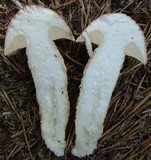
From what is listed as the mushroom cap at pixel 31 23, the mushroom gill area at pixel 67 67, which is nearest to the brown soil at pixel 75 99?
the mushroom gill area at pixel 67 67

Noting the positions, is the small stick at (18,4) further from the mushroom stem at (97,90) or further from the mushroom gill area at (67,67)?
the mushroom stem at (97,90)

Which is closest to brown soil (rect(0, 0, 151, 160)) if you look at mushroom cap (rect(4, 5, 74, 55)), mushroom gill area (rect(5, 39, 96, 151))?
mushroom gill area (rect(5, 39, 96, 151))

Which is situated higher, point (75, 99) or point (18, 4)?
point (18, 4)

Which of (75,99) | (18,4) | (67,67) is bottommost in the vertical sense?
(75,99)

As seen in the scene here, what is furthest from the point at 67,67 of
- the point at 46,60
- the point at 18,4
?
the point at 18,4

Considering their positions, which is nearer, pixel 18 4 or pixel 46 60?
pixel 46 60

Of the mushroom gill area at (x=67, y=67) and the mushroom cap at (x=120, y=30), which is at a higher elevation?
the mushroom cap at (x=120, y=30)

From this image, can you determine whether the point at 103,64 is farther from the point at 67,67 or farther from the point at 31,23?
the point at 31,23
